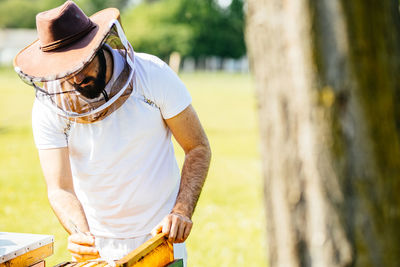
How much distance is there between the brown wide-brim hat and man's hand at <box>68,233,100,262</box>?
76 cm

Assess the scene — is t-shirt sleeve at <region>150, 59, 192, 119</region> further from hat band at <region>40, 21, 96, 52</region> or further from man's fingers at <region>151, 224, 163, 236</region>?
man's fingers at <region>151, 224, 163, 236</region>

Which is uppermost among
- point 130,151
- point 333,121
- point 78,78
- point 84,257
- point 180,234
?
point 333,121

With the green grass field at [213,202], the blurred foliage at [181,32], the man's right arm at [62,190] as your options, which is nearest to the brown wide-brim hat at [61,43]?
the man's right arm at [62,190]

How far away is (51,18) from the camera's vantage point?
2.66 meters

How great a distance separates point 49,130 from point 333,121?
6.00 feet

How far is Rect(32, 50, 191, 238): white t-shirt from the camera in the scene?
106 inches

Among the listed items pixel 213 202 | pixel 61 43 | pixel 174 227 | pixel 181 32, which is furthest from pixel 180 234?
pixel 181 32

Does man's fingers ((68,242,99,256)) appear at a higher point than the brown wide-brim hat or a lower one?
lower

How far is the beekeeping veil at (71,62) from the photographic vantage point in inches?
103

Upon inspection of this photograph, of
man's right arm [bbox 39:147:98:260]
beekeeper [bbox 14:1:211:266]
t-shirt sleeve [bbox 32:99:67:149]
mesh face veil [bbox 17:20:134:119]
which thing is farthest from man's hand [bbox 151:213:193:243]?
t-shirt sleeve [bbox 32:99:67:149]

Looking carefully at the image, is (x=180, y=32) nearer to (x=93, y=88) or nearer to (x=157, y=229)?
(x=93, y=88)

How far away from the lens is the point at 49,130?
9.02 ft

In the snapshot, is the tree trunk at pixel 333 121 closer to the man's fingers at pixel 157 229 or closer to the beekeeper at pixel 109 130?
the man's fingers at pixel 157 229

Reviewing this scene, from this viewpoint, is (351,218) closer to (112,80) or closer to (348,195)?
(348,195)
